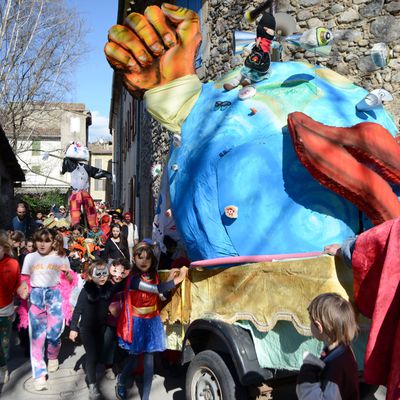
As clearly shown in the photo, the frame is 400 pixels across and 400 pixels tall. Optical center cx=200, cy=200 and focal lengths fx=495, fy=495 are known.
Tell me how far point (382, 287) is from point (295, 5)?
560 centimetres

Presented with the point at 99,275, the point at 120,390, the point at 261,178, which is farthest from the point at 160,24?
the point at 120,390

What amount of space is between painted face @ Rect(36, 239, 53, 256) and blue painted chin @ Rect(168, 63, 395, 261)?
64.3 inches

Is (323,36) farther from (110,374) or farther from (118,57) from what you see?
(110,374)

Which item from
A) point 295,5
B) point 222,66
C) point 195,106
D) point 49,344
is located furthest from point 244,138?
point 222,66

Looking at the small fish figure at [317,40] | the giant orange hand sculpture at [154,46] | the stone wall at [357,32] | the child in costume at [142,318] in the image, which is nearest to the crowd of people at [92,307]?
the child in costume at [142,318]

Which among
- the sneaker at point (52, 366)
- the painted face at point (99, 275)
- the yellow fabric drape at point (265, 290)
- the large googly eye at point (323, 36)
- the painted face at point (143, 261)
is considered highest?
the large googly eye at point (323, 36)

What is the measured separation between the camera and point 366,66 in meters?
6.40

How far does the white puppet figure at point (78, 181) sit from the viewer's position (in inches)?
281

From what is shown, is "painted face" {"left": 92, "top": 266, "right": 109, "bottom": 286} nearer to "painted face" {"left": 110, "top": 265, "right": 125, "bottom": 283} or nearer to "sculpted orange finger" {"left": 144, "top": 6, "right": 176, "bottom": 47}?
"painted face" {"left": 110, "top": 265, "right": 125, "bottom": 283}

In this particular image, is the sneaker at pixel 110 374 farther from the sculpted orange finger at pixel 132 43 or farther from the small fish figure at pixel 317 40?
the small fish figure at pixel 317 40

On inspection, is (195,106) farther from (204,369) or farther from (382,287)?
(382,287)

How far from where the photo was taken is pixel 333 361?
213cm

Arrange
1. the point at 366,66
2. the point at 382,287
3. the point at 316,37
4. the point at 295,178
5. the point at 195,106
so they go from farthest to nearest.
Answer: the point at 366,66 → the point at 195,106 → the point at 316,37 → the point at 295,178 → the point at 382,287

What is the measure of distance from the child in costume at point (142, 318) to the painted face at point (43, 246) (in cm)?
116
